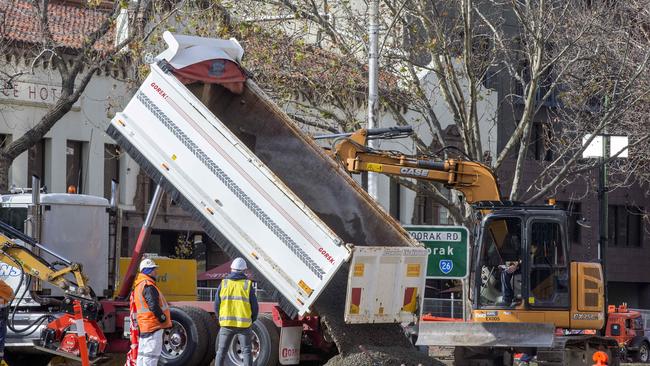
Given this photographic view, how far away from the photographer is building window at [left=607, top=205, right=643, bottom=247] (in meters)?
51.4

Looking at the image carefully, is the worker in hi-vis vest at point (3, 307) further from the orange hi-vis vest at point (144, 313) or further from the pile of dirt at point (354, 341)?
the pile of dirt at point (354, 341)

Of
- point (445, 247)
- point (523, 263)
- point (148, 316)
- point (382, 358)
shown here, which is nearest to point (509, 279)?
point (523, 263)

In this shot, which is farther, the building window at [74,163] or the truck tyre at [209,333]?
the building window at [74,163]

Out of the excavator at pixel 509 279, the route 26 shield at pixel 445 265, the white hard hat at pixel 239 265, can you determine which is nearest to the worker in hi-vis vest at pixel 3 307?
the white hard hat at pixel 239 265

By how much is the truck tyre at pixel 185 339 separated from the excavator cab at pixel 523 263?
4124mm

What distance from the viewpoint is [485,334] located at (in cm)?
1888

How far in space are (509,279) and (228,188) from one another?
4.85 meters

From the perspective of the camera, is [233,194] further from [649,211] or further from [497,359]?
[649,211]

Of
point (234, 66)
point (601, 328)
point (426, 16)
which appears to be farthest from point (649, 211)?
point (234, 66)

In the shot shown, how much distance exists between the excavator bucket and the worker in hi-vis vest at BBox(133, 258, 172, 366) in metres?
4.63

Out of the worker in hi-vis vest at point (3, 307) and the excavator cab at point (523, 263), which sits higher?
the excavator cab at point (523, 263)

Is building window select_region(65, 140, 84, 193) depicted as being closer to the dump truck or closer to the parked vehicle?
the parked vehicle

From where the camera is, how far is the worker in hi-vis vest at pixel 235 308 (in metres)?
16.2

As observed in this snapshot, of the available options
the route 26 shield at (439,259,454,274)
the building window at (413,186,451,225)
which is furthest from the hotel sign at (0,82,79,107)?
the route 26 shield at (439,259,454,274)
